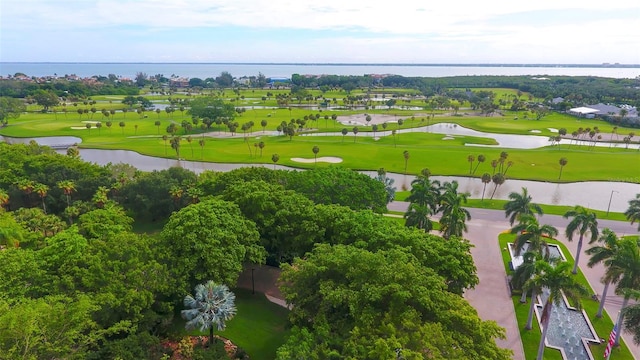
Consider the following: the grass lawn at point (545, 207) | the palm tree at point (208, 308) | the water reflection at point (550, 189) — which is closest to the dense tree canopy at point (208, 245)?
the palm tree at point (208, 308)

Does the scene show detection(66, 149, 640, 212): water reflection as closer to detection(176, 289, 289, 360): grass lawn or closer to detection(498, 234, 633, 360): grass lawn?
detection(498, 234, 633, 360): grass lawn

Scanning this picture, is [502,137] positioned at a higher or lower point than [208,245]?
lower

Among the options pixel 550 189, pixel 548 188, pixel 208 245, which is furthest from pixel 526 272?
pixel 548 188

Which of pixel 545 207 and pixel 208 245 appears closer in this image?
pixel 208 245

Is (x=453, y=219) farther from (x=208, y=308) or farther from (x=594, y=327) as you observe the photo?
(x=208, y=308)

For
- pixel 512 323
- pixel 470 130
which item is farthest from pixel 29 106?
pixel 512 323

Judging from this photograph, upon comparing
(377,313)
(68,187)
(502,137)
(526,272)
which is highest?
(68,187)
